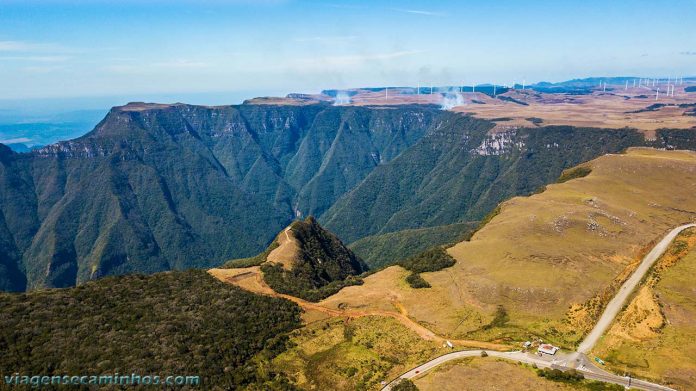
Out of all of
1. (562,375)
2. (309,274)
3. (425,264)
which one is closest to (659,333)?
(562,375)

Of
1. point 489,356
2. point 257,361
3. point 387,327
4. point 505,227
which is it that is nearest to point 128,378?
point 257,361

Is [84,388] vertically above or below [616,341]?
above

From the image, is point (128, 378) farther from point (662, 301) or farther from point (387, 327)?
point (662, 301)

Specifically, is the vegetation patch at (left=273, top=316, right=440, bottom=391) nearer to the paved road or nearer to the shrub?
the paved road

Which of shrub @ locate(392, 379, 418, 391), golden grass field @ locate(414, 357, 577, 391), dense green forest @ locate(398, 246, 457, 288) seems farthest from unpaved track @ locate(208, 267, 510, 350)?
shrub @ locate(392, 379, 418, 391)

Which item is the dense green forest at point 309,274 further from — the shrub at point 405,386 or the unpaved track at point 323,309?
the shrub at point 405,386
